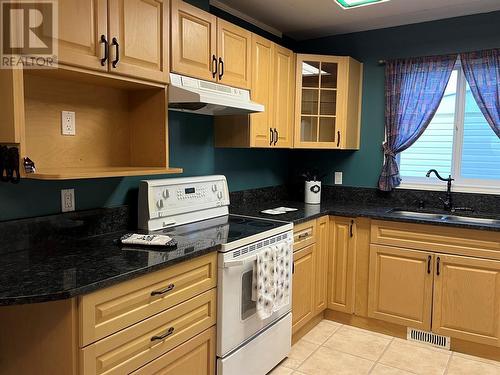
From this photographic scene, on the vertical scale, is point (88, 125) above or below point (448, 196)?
above

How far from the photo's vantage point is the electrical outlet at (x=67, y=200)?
6.49 feet

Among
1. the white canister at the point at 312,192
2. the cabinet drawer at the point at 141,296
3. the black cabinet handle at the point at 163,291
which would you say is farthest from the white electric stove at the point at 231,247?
the white canister at the point at 312,192

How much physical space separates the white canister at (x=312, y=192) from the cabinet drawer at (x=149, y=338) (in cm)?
168

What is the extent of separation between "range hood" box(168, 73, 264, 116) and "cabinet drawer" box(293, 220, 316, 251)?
0.85 metres

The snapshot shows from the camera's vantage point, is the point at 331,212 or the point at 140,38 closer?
the point at 140,38

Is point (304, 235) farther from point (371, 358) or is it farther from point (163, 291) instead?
point (163, 291)

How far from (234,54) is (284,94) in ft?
A: 2.23

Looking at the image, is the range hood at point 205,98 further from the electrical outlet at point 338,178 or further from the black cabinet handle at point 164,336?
the electrical outlet at point 338,178

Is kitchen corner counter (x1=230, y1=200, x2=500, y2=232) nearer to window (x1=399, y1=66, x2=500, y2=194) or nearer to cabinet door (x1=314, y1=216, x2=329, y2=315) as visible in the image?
cabinet door (x1=314, y1=216, x2=329, y2=315)

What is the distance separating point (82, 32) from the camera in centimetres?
168

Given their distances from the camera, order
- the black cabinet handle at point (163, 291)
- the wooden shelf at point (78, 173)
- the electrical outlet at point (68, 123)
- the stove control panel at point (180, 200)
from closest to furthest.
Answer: the wooden shelf at point (78, 173) < the black cabinet handle at point (163, 291) < the electrical outlet at point (68, 123) < the stove control panel at point (180, 200)

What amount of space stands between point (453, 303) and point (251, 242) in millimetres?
1576

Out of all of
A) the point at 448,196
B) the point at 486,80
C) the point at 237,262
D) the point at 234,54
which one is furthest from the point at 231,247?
the point at 486,80

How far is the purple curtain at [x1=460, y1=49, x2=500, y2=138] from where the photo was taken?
2951 millimetres
